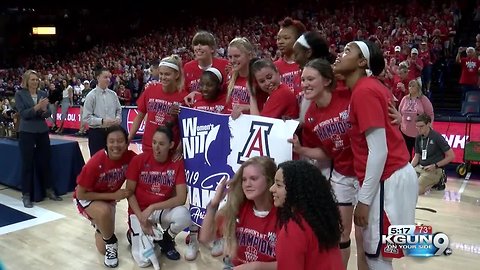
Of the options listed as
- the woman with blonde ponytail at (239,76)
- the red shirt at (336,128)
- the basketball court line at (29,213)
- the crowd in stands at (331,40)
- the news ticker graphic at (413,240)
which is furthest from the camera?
the crowd in stands at (331,40)

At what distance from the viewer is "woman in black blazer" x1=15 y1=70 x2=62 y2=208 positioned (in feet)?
16.3

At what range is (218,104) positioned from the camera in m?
3.50

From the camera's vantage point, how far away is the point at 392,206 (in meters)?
2.21

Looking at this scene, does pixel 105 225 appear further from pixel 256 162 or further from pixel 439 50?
pixel 439 50

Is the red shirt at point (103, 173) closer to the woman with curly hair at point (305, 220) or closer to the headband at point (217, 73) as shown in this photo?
the headband at point (217, 73)

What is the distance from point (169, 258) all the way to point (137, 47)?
58.7 ft

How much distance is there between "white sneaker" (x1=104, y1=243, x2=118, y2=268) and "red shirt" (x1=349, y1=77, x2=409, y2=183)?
6.83ft

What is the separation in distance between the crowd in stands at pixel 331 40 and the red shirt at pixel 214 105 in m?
4.46

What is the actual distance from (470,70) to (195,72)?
22.9ft

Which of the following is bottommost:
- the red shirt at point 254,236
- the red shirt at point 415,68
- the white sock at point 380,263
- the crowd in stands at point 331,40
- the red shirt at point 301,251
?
the white sock at point 380,263

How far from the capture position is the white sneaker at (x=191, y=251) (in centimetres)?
362

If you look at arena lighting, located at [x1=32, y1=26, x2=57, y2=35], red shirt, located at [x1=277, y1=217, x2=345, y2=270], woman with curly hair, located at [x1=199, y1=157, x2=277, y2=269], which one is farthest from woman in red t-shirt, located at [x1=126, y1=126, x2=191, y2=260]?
arena lighting, located at [x1=32, y1=26, x2=57, y2=35]

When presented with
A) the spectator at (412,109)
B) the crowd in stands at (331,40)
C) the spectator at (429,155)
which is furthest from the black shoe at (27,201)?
the crowd in stands at (331,40)

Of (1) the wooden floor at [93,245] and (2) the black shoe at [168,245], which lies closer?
(1) the wooden floor at [93,245]
